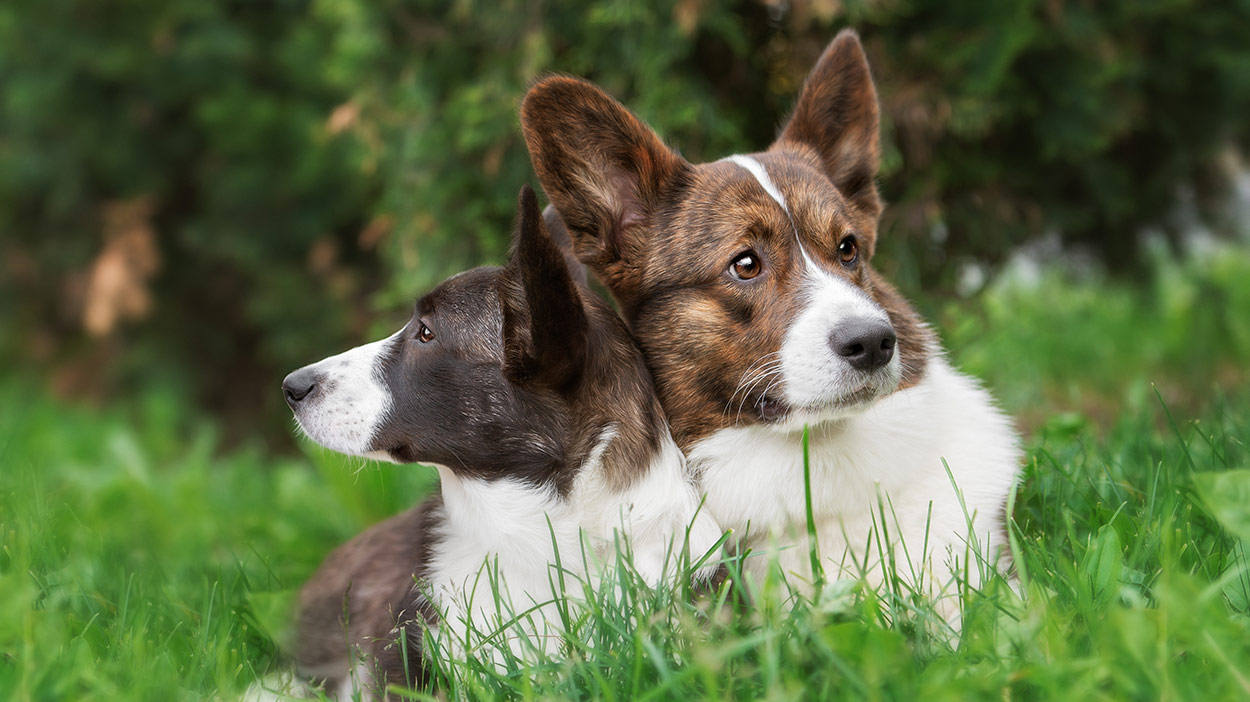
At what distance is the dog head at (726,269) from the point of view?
2.53m

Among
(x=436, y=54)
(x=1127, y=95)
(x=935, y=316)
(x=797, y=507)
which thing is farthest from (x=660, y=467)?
(x=1127, y=95)

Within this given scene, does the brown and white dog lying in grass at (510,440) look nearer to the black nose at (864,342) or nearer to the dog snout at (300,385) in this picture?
the dog snout at (300,385)

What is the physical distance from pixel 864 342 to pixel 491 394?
87 centimetres

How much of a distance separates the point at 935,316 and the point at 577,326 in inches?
102

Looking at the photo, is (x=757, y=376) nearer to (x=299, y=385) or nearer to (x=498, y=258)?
(x=299, y=385)

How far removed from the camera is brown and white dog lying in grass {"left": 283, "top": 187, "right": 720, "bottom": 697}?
255cm

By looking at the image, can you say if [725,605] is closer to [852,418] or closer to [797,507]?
[797,507]

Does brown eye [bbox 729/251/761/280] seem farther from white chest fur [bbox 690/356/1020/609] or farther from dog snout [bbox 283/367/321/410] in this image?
dog snout [bbox 283/367/321/410]

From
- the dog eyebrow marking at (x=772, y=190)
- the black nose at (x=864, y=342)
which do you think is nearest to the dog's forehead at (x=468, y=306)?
the dog eyebrow marking at (x=772, y=190)

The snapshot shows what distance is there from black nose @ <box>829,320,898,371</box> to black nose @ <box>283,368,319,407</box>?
123cm

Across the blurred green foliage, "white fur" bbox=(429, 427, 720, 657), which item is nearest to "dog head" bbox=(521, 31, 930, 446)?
"white fur" bbox=(429, 427, 720, 657)

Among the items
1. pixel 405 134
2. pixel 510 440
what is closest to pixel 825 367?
pixel 510 440

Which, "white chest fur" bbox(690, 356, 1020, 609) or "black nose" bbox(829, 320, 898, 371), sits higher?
"black nose" bbox(829, 320, 898, 371)

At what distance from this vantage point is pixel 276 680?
2762mm
